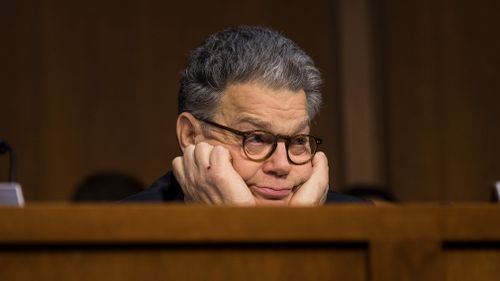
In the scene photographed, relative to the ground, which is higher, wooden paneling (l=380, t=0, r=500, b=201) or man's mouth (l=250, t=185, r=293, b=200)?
man's mouth (l=250, t=185, r=293, b=200)

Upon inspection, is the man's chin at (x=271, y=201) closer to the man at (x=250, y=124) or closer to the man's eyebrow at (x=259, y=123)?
the man at (x=250, y=124)

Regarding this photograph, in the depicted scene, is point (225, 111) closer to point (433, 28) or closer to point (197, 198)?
point (197, 198)

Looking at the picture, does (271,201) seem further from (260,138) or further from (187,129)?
(187,129)

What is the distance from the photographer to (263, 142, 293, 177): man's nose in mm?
2506

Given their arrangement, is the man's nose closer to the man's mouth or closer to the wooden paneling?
the man's mouth

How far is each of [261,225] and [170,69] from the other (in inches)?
166

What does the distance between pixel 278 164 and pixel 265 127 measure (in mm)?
102

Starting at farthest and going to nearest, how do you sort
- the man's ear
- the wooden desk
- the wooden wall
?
1. the wooden wall
2. the man's ear
3. the wooden desk

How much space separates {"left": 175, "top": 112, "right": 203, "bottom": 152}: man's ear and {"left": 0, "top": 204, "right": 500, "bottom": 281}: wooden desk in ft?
4.32

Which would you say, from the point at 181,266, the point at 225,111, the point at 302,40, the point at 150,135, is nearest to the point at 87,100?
the point at 150,135

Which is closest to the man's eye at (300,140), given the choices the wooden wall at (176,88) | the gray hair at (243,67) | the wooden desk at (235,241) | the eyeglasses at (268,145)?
the eyeglasses at (268,145)

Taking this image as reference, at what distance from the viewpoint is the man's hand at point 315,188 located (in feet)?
8.16

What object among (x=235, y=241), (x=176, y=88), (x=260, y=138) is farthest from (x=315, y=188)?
(x=176, y=88)

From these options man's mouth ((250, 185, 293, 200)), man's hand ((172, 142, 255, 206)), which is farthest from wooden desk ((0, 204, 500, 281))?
man's mouth ((250, 185, 293, 200))
